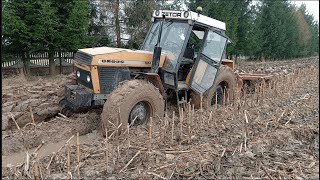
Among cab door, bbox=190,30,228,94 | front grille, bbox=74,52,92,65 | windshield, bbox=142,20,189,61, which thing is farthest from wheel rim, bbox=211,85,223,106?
front grille, bbox=74,52,92,65

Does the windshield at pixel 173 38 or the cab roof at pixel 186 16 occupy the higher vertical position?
the cab roof at pixel 186 16

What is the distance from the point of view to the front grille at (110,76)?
18.5ft

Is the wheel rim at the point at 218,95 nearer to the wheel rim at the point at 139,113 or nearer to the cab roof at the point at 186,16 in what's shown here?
the cab roof at the point at 186,16

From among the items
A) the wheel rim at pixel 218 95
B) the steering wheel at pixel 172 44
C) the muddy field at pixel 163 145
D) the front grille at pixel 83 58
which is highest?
the steering wheel at pixel 172 44

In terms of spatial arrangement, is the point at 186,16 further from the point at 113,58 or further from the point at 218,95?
the point at 218,95

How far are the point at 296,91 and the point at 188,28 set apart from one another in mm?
5689

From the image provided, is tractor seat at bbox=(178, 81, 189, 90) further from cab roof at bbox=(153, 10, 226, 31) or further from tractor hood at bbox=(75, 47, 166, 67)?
cab roof at bbox=(153, 10, 226, 31)

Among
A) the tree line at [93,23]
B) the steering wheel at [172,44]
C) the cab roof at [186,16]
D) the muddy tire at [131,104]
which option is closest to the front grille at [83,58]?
the muddy tire at [131,104]

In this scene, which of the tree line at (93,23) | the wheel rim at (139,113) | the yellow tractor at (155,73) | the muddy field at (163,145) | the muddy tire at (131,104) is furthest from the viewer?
the tree line at (93,23)

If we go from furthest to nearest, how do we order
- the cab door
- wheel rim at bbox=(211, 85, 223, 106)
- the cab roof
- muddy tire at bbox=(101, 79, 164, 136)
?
wheel rim at bbox=(211, 85, 223, 106)
the cab door
the cab roof
muddy tire at bbox=(101, 79, 164, 136)

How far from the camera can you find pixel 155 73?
20.2 feet

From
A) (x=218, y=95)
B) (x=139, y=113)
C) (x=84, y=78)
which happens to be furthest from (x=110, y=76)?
(x=218, y=95)

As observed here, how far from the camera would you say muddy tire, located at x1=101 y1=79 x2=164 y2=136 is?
Answer: 517cm

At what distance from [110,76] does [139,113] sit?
871 mm
